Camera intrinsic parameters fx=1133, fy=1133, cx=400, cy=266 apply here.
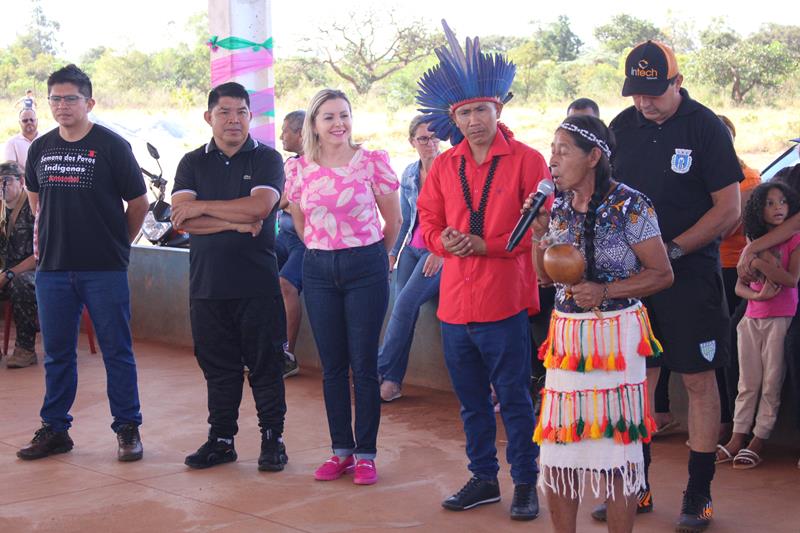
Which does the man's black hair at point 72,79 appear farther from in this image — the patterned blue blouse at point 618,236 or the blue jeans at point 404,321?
the patterned blue blouse at point 618,236

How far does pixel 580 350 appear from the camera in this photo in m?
3.94

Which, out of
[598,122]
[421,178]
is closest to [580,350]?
[598,122]

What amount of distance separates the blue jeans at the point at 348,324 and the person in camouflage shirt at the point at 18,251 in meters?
3.96

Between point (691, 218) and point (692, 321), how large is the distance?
0.42 m

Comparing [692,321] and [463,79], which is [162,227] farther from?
[692,321]

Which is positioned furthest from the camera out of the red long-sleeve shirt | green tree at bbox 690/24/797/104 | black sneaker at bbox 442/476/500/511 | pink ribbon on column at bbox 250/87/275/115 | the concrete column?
green tree at bbox 690/24/797/104

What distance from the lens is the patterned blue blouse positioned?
3988 millimetres

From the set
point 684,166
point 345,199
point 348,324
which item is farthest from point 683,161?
point 348,324

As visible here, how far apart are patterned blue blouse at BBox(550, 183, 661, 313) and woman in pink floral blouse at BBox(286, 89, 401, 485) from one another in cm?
156

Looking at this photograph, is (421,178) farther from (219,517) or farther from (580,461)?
(580,461)

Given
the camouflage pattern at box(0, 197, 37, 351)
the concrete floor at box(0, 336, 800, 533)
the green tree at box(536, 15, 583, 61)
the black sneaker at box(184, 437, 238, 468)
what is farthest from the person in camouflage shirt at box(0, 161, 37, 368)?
the green tree at box(536, 15, 583, 61)

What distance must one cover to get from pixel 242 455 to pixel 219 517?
3.59 feet

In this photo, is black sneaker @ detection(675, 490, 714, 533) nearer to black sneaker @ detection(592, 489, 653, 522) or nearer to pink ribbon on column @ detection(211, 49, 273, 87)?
black sneaker @ detection(592, 489, 653, 522)

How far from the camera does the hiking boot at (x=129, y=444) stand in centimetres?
591
